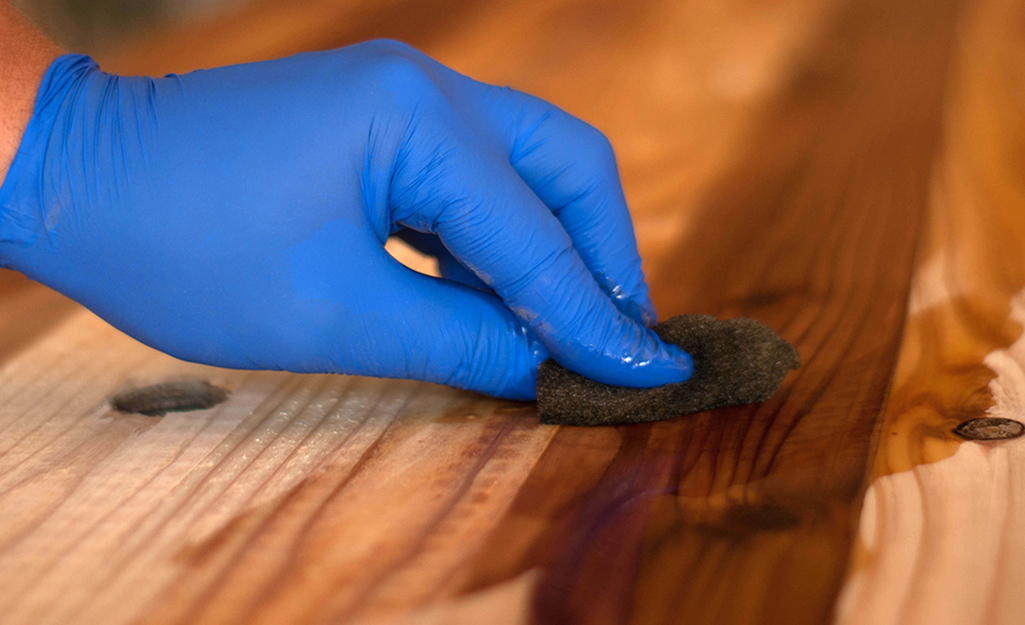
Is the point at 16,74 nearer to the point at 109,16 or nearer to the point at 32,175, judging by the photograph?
the point at 32,175

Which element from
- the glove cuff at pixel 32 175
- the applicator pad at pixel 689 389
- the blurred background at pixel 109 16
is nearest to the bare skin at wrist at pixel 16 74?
the glove cuff at pixel 32 175

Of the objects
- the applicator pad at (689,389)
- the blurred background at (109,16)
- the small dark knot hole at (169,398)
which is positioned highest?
the blurred background at (109,16)

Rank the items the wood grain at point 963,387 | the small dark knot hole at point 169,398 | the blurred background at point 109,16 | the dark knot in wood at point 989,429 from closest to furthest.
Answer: the wood grain at point 963,387, the dark knot in wood at point 989,429, the small dark knot hole at point 169,398, the blurred background at point 109,16

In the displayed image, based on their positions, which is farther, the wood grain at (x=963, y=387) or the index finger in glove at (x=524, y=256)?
the index finger in glove at (x=524, y=256)

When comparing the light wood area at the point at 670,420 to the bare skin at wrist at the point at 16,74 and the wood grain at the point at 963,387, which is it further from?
the bare skin at wrist at the point at 16,74

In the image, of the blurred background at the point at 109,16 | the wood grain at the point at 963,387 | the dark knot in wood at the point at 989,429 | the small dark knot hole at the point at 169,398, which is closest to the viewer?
the wood grain at the point at 963,387

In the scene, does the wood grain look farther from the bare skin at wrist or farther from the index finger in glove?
the bare skin at wrist

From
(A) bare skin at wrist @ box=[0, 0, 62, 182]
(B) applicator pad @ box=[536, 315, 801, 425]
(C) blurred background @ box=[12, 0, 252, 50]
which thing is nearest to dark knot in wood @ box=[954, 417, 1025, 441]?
(B) applicator pad @ box=[536, 315, 801, 425]

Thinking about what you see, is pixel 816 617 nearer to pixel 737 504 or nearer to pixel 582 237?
pixel 737 504

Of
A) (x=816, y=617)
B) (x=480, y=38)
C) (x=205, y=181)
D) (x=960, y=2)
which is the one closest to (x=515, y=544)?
(x=816, y=617)

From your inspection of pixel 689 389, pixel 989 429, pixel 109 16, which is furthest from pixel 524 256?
pixel 109 16
